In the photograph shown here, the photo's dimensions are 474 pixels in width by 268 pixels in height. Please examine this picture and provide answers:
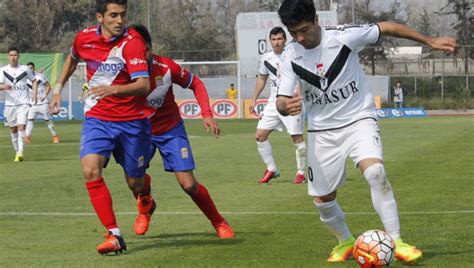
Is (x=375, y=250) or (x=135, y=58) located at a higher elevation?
(x=135, y=58)

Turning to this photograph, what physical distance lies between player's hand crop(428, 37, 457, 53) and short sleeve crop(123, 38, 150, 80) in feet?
8.03

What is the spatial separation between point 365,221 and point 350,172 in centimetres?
661

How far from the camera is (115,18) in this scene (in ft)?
29.2

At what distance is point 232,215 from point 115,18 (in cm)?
360

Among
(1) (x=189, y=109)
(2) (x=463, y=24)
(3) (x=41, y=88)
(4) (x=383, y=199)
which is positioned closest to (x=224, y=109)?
(1) (x=189, y=109)

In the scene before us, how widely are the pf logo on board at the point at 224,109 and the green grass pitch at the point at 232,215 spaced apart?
83.7 ft

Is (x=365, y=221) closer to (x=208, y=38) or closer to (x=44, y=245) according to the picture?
(x=44, y=245)

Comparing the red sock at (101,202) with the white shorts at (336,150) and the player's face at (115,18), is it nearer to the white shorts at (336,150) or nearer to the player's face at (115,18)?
the player's face at (115,18)

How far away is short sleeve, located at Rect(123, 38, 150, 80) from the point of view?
8867 millimetres

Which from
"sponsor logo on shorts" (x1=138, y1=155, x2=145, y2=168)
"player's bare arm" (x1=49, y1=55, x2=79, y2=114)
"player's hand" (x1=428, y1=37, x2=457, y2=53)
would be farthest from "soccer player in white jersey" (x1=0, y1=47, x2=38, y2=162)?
"player's hand" (x1=428, y1=37, x2=457, y2=53)

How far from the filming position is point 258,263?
833cm

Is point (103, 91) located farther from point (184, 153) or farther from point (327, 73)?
point (327, 73)

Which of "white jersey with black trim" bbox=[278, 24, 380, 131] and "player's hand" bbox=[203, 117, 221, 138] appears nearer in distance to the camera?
"white jersey with black trim" bbox=[278, 24, 380, 131]

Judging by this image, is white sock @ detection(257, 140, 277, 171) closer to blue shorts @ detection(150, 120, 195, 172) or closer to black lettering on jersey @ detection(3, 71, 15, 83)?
blue shorts @ detection(150, 120, 195, 172)
